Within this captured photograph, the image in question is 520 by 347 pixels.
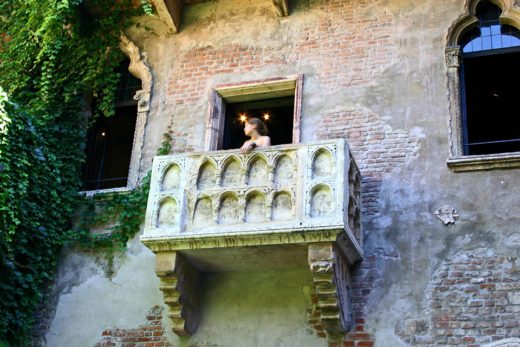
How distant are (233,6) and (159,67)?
142cm

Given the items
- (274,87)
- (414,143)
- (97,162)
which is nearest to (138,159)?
(97,162)

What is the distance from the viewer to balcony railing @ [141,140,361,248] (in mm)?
8930

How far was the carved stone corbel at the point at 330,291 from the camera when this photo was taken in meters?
8.75

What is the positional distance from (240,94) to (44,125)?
2.79 metres

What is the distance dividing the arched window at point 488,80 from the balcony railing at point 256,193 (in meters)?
1.91

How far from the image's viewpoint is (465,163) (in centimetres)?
960

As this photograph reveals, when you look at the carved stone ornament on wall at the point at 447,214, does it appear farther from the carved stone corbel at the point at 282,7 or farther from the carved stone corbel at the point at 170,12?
the carved stone corbel at the point at 170,12

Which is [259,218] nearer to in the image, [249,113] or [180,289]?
[180,289]

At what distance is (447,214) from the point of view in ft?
31.0

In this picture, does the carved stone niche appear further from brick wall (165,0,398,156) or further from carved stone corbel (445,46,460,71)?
brick wall (165,0,398,156)

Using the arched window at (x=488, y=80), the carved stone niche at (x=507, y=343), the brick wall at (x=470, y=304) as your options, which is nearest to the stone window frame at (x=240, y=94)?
the arched window at (x=488, y=80)

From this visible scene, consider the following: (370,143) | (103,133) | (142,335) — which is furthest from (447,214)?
(103,133)

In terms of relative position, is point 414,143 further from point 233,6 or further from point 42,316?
point 42,316

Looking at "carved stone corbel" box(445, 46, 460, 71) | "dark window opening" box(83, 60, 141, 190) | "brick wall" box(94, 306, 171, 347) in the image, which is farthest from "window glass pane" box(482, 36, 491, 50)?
"brick wall" box(94, 306, 171, 347)
